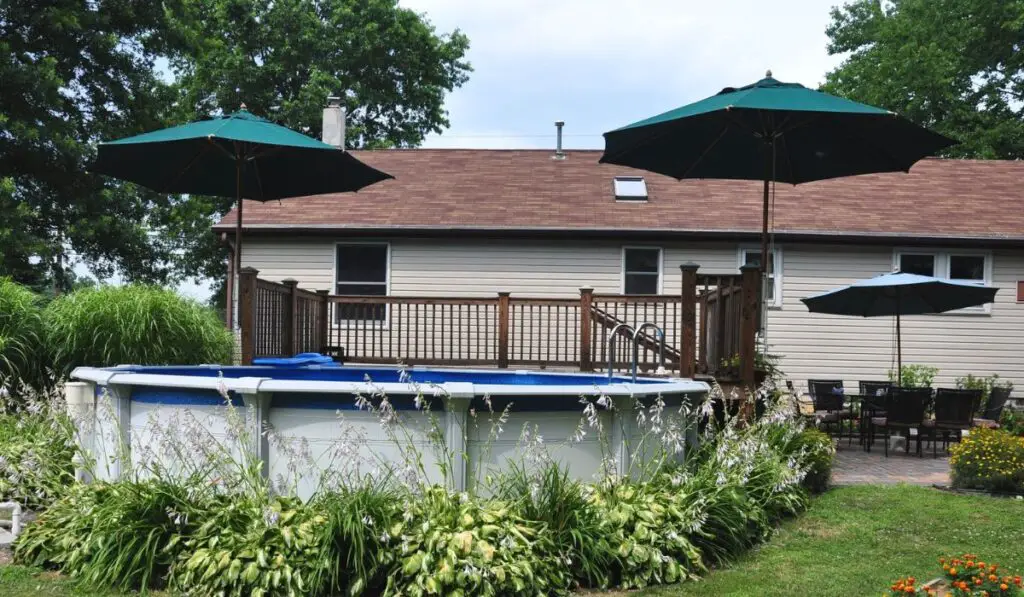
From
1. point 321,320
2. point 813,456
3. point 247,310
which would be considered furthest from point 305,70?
→ point 813,456

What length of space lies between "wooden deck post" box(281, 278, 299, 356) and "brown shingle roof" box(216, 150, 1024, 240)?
3774 mm

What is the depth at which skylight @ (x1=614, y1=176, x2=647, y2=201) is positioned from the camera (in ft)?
Result: 51.5

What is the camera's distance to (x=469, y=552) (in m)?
4.50

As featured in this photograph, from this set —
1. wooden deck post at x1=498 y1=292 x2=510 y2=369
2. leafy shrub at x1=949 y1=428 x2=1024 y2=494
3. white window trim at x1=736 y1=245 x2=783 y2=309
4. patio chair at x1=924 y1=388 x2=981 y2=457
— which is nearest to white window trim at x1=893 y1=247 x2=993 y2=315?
white window trim at x1=736 y1=245 x2=783 y2=309

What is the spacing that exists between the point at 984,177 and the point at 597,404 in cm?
1465

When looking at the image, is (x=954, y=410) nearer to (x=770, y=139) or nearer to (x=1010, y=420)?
(x=1010, y=420)

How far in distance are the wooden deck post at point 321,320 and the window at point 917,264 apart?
9360mm

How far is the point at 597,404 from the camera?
17.8ft

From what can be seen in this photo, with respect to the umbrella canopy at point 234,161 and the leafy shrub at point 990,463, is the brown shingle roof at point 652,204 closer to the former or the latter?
the umbrella canopy at point 234,161

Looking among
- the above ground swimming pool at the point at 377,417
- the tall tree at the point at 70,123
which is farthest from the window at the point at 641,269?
the tall tree at the point at 70,123

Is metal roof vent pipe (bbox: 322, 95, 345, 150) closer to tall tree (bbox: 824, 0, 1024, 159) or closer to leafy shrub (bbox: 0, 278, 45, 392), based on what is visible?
leafy shrub (bbox: 0, 278, 45, 392)

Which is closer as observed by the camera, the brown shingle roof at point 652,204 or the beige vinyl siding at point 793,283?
the brown shingle roof at point 652,204

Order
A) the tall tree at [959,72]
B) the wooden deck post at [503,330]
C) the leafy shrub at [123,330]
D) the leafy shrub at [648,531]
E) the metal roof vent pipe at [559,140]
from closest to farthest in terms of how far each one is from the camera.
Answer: the leafy shrub at [648,531], the leafy shrub at [123,330], the wooden deck post at [503,330], the metal roof vent pipe at [559,140], the tall tree at [959,72]

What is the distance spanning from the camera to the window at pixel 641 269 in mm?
14836
